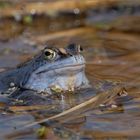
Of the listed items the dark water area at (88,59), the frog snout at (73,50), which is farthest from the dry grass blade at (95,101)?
the frog snout at (73,50)

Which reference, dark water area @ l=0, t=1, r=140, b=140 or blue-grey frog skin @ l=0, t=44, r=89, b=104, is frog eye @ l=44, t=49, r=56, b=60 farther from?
dark water area @ l=0, t=1, r=140, b=140

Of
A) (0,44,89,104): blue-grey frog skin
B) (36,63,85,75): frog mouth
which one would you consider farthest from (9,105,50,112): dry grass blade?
(36,63,85,75): frog mouth

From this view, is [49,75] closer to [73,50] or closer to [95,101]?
[73,50]

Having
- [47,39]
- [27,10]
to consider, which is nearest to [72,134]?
[47,39]

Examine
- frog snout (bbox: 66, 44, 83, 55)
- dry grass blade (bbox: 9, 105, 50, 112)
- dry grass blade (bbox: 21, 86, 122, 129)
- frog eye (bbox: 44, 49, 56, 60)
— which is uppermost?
frog snout (bbox: 66, 44, 83, 55)

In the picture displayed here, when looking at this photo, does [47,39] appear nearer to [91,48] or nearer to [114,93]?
[91,48]
